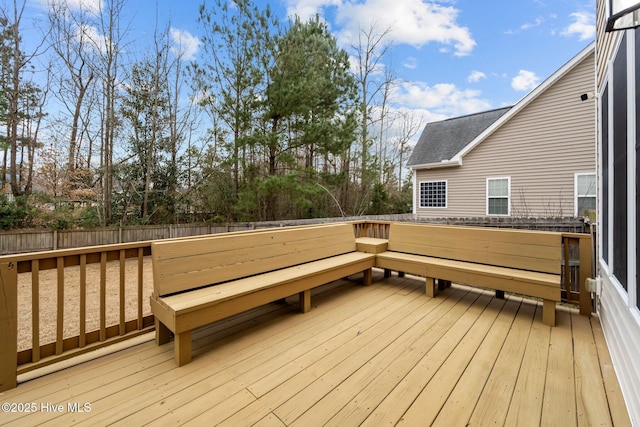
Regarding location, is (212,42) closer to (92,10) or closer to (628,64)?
(92,10)

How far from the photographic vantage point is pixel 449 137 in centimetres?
1105

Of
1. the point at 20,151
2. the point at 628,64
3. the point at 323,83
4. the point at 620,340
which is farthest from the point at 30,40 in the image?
the point at 620,340

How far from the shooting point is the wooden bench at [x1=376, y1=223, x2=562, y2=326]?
2.66 meters

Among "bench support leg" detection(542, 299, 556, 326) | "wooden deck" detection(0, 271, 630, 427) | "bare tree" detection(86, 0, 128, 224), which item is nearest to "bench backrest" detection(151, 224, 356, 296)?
"wooden deck" detection(0, 271, 630, 427)

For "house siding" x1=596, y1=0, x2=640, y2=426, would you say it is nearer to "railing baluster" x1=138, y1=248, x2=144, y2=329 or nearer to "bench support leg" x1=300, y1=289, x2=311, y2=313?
"bench support leg" x1=300, y1=289, x2=311, y2=313

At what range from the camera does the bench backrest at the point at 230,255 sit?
6.97 feet

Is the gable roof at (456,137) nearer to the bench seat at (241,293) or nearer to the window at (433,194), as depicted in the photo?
the window at (433,194)

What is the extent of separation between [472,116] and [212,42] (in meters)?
9.95

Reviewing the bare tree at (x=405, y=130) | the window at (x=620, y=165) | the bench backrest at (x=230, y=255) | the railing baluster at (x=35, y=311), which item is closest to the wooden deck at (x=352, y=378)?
the railing baluster at (x=35, y=311)

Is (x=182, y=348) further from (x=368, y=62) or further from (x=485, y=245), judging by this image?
(x=368, y=62)

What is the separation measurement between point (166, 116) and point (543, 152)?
11.2m

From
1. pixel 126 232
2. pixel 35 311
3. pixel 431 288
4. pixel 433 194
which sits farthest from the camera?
pixel 433 194

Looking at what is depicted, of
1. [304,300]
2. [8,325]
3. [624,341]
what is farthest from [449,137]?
[8,325]

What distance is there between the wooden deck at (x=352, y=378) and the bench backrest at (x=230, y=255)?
52 cm
